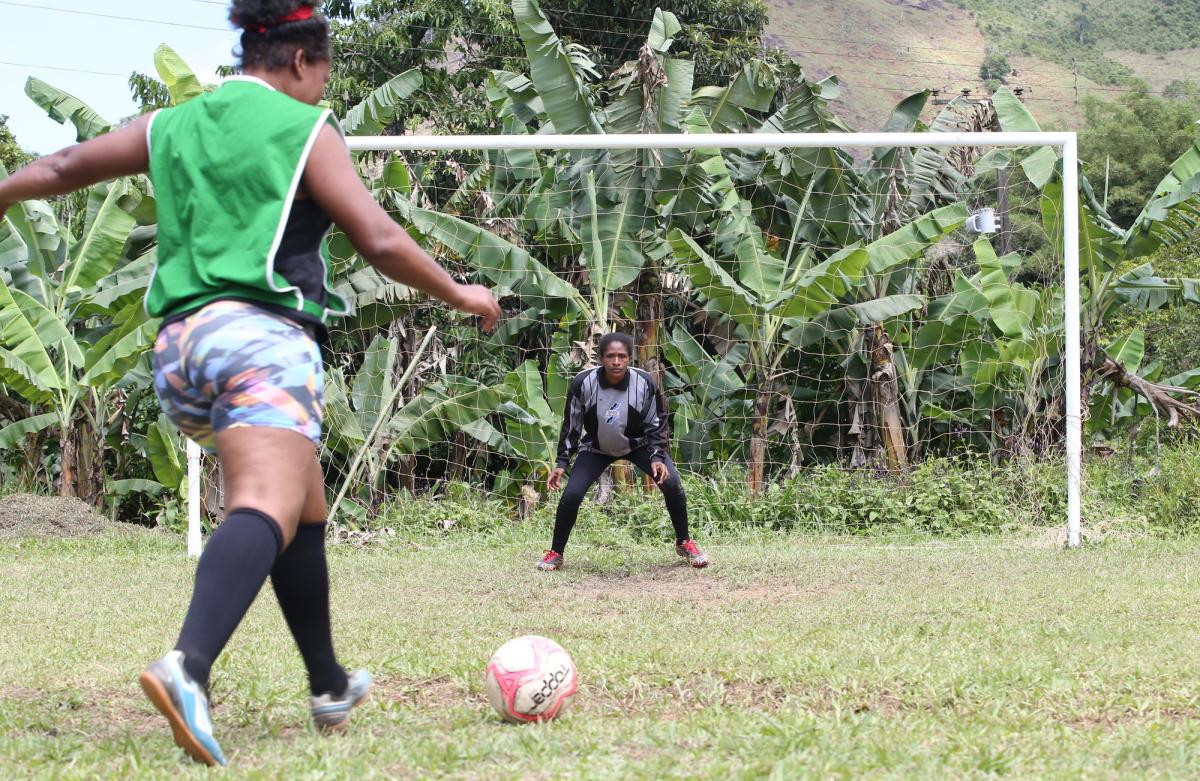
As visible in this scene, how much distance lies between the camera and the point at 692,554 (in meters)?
7.59

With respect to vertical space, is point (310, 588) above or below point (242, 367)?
below

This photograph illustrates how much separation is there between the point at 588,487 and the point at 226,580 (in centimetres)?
499

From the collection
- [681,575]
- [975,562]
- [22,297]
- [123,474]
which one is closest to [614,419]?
[681,575]

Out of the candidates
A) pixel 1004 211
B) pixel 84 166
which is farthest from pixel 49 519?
pixel 1004 211

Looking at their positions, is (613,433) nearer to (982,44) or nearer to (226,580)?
(226,580)

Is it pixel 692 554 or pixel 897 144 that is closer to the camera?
pixel 692 554

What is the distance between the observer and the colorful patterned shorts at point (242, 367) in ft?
8.76

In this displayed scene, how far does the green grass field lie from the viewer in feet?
9.30

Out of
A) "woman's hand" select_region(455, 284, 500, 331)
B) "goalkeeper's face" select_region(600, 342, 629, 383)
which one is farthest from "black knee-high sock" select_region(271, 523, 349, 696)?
"goalkeeper's face" select_region(600, 342, 629, 383)

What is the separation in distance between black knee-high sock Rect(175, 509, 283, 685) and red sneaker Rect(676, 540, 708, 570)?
5099mm

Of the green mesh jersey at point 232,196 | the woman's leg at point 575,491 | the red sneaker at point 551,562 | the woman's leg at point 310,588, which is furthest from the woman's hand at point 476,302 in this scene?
the red sneaker at point 551,562

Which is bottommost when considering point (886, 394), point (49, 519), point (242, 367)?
point (49, 519)

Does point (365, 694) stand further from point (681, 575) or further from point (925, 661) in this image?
point (681, 575)

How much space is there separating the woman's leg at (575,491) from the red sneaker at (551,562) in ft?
0.11
